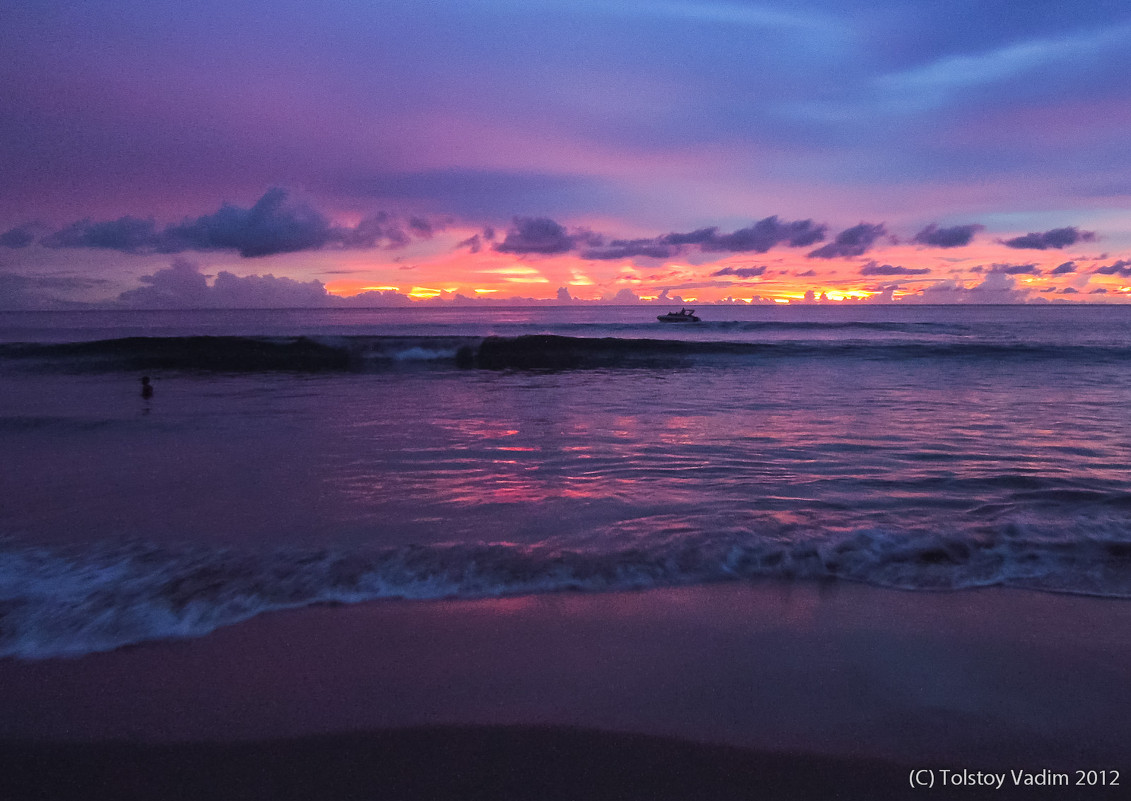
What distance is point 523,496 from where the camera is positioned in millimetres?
5957

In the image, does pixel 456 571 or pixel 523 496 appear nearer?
pixel 456 571

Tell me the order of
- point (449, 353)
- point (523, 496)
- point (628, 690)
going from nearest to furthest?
1. point (628, 690)
2. point (523, 496)
3. point (449, 353)

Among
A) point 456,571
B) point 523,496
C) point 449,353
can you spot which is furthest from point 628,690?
point 449,353

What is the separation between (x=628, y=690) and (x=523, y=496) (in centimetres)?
312

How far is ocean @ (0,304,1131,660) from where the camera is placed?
4.08m

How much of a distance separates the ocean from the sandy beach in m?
0.32

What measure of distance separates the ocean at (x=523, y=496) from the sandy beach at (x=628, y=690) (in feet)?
1.06

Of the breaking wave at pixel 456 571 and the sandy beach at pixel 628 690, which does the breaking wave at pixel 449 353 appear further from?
the sandy beach at pixel 628 690

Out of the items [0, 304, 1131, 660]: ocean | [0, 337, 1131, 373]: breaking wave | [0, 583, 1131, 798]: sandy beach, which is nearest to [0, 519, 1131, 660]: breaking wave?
[0, 304, 1131, 660]: ocean

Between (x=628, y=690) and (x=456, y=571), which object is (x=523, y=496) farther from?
(x=628, y=690)

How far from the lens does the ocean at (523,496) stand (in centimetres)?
408

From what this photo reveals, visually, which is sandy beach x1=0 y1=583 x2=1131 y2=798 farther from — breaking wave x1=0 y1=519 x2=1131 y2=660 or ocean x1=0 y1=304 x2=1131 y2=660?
ocean x1=0 y1=304 x2=1131 y2=660

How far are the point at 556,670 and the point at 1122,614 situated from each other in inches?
123

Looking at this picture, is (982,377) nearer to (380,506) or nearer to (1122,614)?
(1122,614)
